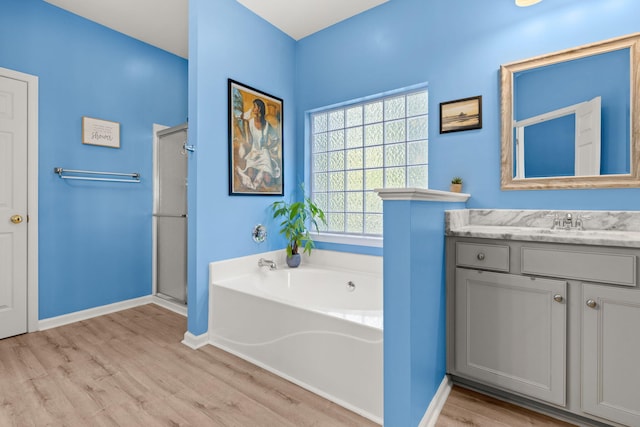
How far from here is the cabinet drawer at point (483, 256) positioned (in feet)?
5.29

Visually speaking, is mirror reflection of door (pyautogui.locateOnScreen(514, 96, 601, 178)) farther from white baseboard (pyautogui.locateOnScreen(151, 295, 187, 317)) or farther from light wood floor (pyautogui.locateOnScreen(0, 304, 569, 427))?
white baseboard (pyautogui.locateOnScreen(151, 295, 187, 317))

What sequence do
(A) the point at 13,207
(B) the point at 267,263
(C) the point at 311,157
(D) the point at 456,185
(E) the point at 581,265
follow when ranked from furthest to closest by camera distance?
(C) the point at 311,157 < (B) the point at 267,263 < (A) the point at 13,207 < (D) the point at 456,185 < (E) the point at 581,265

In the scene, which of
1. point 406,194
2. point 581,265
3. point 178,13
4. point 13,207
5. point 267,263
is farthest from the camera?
point 178,13

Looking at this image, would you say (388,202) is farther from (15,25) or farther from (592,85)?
(15,25)

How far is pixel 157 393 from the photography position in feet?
5.69

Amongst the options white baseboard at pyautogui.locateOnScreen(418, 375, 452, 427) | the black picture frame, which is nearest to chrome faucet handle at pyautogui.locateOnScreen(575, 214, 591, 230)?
the black picture frame

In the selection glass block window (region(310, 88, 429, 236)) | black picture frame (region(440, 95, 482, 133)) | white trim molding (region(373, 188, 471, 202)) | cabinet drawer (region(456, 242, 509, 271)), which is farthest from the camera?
glass block window (region(310, 88, 429, 236))

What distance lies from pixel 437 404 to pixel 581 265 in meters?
0.97

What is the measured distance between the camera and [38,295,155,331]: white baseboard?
2.64 meters

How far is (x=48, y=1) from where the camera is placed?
2617 mm

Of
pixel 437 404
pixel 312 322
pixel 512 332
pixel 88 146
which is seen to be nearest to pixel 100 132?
pixel 88 146

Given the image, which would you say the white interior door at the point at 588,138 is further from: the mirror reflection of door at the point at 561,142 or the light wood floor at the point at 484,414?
the light wood floor at the point at 484,414

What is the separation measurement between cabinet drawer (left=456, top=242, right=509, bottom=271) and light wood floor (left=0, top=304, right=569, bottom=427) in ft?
2.39

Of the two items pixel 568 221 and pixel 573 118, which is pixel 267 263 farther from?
pixel 573 118
